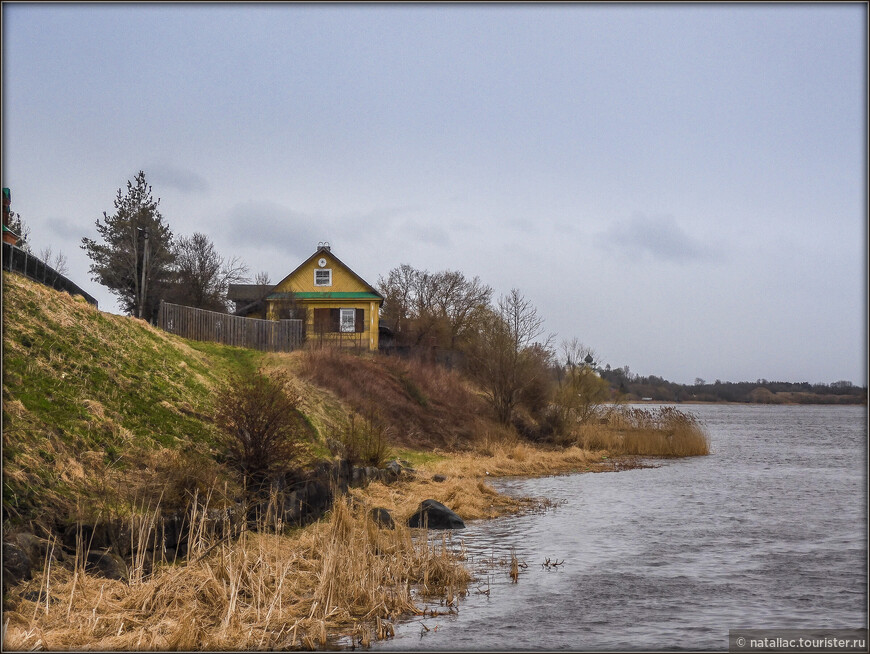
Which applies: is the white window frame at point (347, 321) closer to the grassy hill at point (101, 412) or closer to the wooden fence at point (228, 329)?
the wooden fence at point (228, 329)

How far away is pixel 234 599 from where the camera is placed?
8695mm

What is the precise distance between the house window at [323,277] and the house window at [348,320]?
2.62 m

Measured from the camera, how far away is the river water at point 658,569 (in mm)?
9352

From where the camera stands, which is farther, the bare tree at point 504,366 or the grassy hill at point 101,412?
the bare tree at point 504,366

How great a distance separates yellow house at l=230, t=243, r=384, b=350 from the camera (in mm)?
47281

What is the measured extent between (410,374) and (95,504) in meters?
27.8

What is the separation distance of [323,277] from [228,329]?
749 inches

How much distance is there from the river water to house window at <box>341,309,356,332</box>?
25.0 meters

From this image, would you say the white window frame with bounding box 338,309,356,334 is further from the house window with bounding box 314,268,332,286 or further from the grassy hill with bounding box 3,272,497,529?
the grassy hill with bounding box 3,272,497,529

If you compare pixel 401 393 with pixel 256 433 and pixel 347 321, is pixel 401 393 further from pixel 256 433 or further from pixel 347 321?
pixel 256 433

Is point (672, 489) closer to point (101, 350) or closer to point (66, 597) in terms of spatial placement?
point (101, 350)

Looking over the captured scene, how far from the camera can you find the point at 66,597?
8398mm

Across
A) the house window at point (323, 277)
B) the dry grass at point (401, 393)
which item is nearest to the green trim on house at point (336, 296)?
the house window at point (323, 277)

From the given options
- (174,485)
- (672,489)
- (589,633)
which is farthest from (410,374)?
(589,633)
